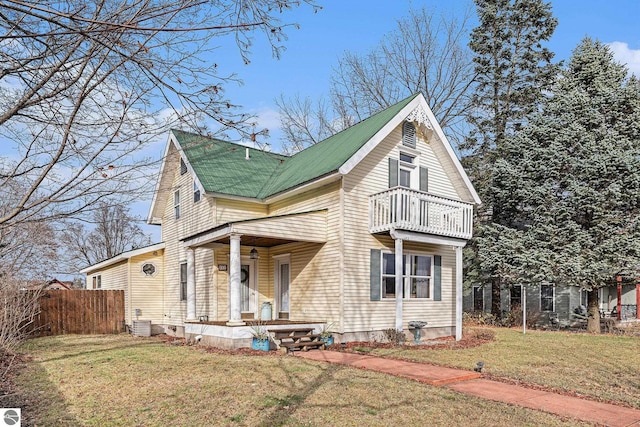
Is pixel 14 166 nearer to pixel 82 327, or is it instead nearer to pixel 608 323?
pixel 82 327

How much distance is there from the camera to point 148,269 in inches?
784

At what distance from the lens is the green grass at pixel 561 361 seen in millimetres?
8500

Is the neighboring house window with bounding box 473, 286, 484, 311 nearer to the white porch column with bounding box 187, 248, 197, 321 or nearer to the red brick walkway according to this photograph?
the white porch column with bounding box 187, 248, 197, 321

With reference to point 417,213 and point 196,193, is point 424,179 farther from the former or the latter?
point 196,193

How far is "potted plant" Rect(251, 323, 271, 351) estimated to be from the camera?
39.6 feet

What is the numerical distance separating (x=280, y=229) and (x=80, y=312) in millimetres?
10770

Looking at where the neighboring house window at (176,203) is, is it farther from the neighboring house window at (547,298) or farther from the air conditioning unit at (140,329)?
the neighboring house window at (547,298)

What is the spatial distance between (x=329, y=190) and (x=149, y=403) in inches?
338

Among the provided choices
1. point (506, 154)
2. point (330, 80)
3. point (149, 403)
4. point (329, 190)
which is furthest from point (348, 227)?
point (330, 80)

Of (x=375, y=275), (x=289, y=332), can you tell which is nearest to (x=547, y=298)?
(x=375, y=275)

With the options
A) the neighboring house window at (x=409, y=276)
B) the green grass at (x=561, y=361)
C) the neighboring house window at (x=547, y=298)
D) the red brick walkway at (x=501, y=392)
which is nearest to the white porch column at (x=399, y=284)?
the neighboring house window at (x=409, y=276)

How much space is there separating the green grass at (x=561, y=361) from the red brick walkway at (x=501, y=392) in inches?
22.5

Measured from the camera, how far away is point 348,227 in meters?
13.9

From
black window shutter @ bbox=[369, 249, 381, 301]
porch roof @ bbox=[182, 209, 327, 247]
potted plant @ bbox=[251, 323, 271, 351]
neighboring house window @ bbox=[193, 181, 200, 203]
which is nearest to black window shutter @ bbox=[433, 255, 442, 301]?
black window shutter @ bbox=[369, 249, 381, 301]
